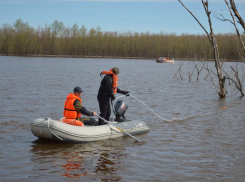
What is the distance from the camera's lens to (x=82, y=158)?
7.69m

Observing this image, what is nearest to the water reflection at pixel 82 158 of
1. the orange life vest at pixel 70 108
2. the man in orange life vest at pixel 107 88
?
the orange life vest at pixel 70 108

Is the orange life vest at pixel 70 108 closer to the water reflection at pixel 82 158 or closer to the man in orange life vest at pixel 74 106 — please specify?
the man in orange life vest at pixel 74 106

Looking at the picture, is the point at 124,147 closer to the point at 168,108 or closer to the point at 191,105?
the point at 168,108

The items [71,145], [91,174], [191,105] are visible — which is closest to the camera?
[91,174]

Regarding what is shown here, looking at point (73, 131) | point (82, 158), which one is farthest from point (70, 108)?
point (82, 158)

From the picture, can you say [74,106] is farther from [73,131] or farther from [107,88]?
[107,88]

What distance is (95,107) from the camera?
1541 cm

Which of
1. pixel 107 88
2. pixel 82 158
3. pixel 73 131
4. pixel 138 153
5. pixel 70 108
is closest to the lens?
pixel 82 158

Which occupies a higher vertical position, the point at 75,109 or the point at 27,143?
the point at 75,109

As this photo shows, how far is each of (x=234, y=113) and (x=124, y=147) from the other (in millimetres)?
7861

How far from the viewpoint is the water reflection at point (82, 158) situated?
6.77 meters

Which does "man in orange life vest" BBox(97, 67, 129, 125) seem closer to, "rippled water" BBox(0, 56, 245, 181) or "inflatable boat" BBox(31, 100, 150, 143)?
"inflatable boat" BBox(31, 100, 150, 143)

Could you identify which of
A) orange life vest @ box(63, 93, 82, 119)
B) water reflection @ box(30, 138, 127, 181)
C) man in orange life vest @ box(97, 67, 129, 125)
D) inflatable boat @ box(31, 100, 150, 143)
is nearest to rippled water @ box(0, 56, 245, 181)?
water reflection @ box(30, 138, 127, 181)

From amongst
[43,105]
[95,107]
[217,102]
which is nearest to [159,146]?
[95,107]
